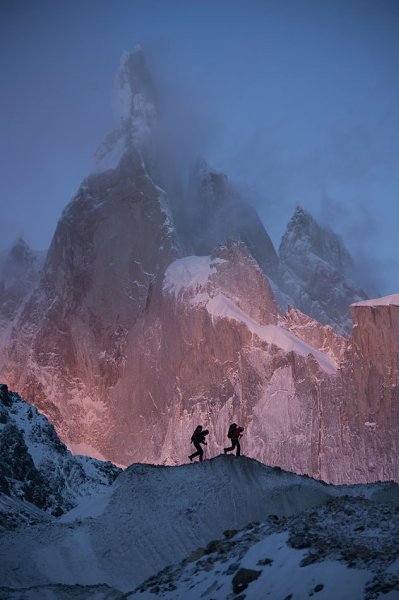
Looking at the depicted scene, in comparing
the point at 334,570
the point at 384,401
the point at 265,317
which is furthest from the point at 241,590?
the point at 265,317

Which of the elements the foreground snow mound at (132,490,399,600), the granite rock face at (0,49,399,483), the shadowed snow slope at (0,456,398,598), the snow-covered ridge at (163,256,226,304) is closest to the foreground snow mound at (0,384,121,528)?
the granite rock face at (0,49,399,483)

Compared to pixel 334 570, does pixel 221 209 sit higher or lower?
higher

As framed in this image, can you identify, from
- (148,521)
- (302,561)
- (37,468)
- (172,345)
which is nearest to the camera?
(302,561)

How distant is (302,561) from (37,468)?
6589 cm

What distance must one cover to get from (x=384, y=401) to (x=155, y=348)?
121 ft

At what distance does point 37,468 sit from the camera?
3228 inches

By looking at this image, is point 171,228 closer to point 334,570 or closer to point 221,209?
point 221,209

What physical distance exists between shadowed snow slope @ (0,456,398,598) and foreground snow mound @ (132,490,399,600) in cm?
418

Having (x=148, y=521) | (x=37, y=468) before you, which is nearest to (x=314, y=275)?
(x=37, y=468)

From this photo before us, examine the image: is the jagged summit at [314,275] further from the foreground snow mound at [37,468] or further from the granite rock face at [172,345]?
the foreground snow mound at [37,468]

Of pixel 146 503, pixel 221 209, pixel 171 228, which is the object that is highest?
pixel 221 209

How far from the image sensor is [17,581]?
86.7ft

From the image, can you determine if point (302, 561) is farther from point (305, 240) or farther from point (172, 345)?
point (305, 240)

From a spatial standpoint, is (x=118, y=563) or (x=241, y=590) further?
(x=118, y=563)
